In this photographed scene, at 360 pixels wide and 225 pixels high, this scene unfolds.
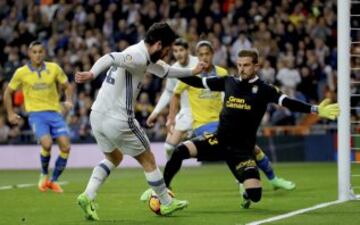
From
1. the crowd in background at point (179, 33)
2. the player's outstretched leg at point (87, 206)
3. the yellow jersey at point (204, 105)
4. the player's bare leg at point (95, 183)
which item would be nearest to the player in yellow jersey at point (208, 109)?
the yellow jersey at point (204, 105)

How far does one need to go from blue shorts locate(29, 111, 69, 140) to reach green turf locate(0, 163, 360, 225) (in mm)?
936

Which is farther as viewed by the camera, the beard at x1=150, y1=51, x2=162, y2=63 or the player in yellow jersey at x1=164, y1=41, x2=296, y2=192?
the player in yellow jersey at x1=164, y1=41, x2=296, y2=192


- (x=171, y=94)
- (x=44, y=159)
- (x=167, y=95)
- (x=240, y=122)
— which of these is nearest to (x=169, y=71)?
(x=240, y=122)

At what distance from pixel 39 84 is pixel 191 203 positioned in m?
4.10

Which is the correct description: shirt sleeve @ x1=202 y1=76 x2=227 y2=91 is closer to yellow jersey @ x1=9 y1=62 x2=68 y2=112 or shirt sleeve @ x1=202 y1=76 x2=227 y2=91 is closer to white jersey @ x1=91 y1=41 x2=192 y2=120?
white jersey @ x1=91 y1=41 x2=192 y2=120

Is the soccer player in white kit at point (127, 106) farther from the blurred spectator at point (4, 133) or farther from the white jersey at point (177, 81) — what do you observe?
the blurred spectator at point (4, 133)

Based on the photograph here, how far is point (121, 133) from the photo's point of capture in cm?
1001

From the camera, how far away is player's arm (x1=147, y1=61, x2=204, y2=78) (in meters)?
10.3

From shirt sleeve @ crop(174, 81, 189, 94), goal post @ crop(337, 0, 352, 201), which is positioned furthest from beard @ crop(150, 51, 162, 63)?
shirt sleeve @ crop(174, 81, 189, 94)

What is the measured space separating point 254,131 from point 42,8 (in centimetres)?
1818

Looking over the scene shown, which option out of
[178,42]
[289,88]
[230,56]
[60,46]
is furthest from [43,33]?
[178,42]

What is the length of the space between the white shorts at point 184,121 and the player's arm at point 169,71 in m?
4.73

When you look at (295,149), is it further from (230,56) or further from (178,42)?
(178,42)

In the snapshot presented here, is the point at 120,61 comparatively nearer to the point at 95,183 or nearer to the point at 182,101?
the point at 95,183
